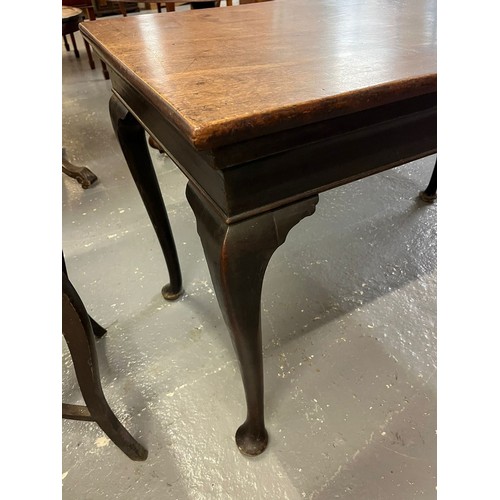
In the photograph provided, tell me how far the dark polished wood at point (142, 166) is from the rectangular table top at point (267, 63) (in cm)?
14

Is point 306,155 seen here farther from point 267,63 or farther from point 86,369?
point 86,369

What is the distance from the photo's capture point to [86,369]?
64 centimetres

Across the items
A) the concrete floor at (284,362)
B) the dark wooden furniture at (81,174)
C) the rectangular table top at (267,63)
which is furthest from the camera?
the dark wooden furniture at (81,174)

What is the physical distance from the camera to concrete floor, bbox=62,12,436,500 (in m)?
0.77

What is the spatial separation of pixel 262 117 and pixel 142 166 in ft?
1.78

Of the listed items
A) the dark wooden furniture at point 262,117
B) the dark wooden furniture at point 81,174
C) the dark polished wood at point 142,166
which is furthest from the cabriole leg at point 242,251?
the dark wooden furniture at point 81,174

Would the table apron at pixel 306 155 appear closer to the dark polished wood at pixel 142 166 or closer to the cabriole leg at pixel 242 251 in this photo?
the cabriole leg at pixel 242 251

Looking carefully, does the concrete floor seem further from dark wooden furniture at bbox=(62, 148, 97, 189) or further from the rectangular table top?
the rectangular table top

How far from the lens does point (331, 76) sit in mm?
479

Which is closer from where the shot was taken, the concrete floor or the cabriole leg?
the cabriole leg

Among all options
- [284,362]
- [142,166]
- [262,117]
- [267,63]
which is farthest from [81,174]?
[262,117]

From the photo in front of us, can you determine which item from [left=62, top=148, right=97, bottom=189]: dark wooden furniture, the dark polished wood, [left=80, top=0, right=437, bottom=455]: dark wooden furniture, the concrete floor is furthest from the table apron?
[left=62, top=148, right=97, bottom=189]: dark wooden furniture

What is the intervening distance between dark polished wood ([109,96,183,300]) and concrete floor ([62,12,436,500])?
22 cm

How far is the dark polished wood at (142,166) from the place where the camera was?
2.59 ft
